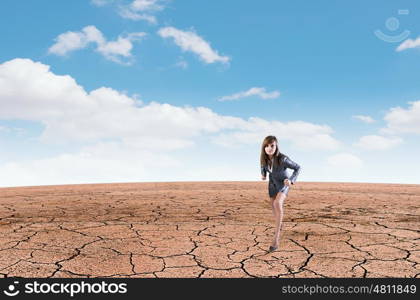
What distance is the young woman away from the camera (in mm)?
3188

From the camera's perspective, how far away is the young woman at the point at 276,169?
3188 mm

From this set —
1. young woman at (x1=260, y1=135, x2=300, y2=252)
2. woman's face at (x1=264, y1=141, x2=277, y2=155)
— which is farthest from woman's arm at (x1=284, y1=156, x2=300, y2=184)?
woman's face at (x1=264, y1=141, x2=277, y2=155)

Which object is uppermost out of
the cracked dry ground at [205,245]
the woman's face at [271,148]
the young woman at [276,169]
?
the woman's face at [271,148]

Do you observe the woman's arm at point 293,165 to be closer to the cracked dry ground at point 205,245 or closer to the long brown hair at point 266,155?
the long brown hair at point 266,155

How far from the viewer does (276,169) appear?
10.6 feet

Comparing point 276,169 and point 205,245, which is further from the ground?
point 276,169

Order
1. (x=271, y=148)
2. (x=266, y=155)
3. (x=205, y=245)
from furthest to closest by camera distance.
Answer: (x=205, y=245) → (x=266, y=155) → (x=271, y=148)

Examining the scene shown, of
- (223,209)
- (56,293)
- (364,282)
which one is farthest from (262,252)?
(223,209)

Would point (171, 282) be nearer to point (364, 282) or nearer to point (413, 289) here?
point (364, 282)

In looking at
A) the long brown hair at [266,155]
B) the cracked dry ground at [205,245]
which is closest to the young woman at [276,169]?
the long brown hair at [266,155]

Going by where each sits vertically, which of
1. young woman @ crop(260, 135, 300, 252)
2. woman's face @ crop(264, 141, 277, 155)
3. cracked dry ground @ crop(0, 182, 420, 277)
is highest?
woman's face @ crop(264, 141, 277, 155)

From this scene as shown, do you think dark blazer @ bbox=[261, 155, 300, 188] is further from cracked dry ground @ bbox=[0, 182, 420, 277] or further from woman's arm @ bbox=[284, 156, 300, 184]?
cracked dry ground @ bbox=[0, 182, 420, 277]

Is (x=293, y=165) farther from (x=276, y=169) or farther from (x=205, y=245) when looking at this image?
(x=205, y=245)

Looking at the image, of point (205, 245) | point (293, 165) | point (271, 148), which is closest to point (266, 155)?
point (271, 148)
